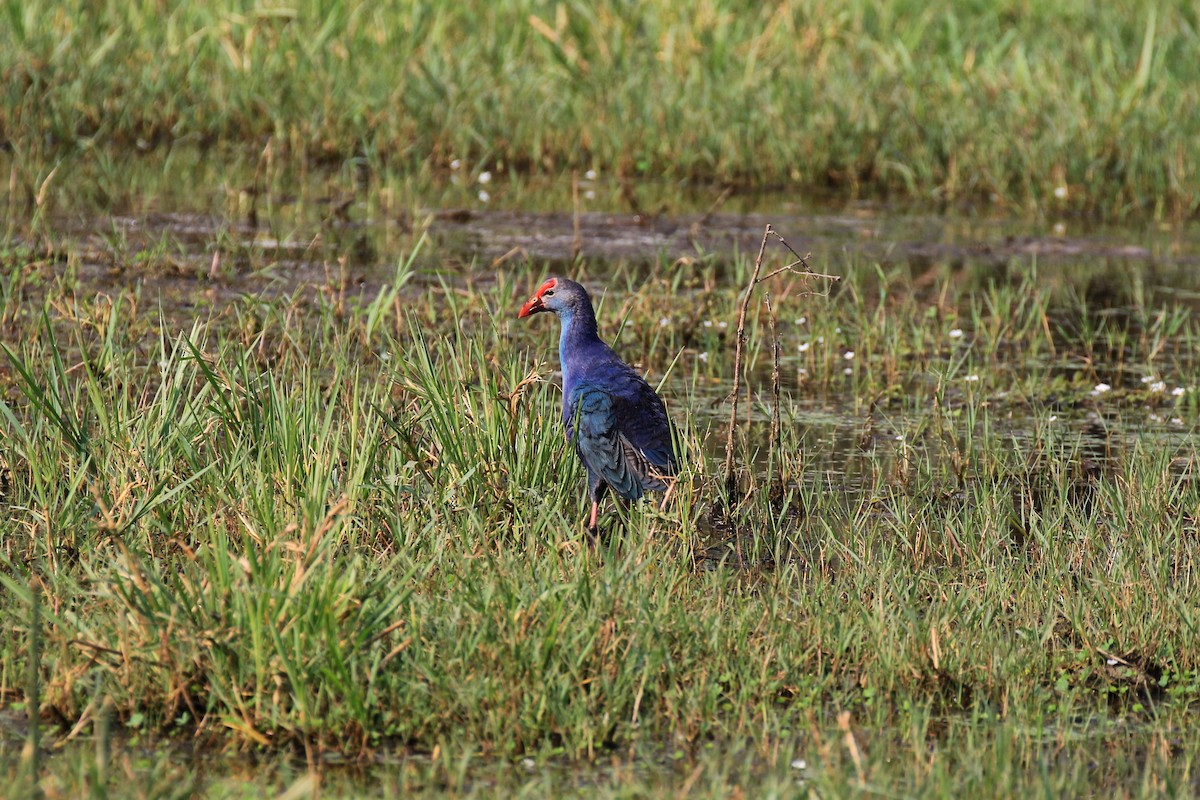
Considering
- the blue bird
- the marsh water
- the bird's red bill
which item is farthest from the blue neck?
the marsh water

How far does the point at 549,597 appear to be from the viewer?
424cm

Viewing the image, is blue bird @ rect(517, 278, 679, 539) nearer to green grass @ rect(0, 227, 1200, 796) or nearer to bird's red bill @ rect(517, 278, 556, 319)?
green grass @ rect(0, 227, 1200, 796)

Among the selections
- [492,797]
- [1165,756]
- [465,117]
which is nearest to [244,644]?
[492,797]

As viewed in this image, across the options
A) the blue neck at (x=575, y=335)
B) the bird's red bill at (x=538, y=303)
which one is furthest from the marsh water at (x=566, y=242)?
the blue neck at (x=575, y=335)

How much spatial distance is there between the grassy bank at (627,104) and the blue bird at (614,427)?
19.0ft

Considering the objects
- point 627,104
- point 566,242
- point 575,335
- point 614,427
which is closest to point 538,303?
point 575,335

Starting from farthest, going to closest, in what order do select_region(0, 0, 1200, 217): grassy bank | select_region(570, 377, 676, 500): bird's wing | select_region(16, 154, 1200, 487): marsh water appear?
select_region(0, 0, 1200, 217): grassy bank < select_region(16, 154, 1200, 487): marsh water < select_region(570, 377, 676, 500): bird's wing

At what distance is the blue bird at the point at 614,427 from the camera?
566cm

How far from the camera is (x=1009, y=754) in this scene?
3.74 metres

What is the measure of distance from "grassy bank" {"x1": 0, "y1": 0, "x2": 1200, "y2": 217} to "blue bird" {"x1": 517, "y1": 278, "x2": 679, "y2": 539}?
5.78m

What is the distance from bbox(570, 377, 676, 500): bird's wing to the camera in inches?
223

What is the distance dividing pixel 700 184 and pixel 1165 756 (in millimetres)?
8609

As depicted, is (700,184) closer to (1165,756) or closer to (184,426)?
(184,426)

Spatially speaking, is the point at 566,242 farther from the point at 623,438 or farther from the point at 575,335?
the point at 623,438
